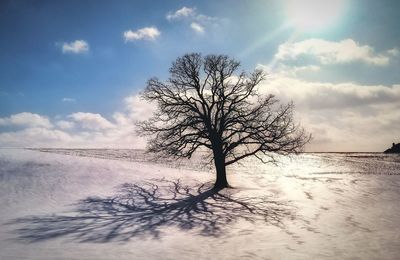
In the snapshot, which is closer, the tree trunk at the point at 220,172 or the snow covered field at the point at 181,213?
the snow covered field at the point at 181,213

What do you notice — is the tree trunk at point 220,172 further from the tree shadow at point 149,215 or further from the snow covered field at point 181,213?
the tree shadow at point 149,215

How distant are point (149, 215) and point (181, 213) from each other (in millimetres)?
1740

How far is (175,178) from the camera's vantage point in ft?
99.8

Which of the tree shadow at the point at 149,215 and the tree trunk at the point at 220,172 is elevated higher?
the tree trunk at the point at 220,172

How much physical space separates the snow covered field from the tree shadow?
0.17 ft

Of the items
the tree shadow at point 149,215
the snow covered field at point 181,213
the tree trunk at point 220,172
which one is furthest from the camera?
the tree trunk at point 220,172

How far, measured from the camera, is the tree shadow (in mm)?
15297

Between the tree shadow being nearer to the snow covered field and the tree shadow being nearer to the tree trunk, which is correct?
the snow covered field

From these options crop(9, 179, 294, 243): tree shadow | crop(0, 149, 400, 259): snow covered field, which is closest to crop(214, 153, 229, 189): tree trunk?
crop(0, 149, 400, 259): snow covered field

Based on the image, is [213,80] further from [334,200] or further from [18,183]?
[18,183]

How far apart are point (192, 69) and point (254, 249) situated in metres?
17.4

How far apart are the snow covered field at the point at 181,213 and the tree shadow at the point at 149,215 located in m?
0.05

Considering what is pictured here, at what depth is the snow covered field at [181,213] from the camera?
13.3m

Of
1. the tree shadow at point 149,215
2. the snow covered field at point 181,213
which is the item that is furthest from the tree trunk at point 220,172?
the tree shadow at point 149,215
